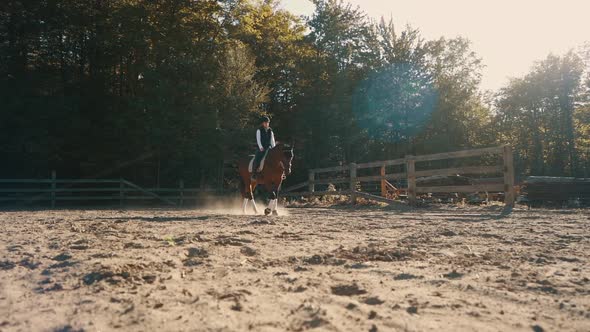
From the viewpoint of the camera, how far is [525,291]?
3150 millimetres

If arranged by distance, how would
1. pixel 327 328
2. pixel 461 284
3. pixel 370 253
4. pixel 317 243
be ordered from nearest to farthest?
1. pixel 327 328
2. pixel 461 284
3. pixel 370 253
4. pixel 317 243

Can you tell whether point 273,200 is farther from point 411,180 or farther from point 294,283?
point 294,283

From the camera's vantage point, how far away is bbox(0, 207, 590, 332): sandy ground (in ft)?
8.52

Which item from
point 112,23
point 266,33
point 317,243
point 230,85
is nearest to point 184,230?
point 317,243

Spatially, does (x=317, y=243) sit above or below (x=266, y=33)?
below

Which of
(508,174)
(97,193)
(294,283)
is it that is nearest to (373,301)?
(294,283)

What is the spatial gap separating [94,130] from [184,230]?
1961 centimetres

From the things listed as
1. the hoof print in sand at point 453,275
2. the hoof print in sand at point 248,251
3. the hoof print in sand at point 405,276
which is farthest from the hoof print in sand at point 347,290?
the hoof print in sand at point 248,251

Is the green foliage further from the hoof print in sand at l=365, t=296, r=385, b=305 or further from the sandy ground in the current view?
the hoof print in sand at l=365, t=296, r=385, b=305

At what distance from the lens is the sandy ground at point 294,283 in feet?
8.52

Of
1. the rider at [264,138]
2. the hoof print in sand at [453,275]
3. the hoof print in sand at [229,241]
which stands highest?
the rider at [264,138]

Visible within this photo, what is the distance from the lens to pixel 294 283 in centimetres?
340

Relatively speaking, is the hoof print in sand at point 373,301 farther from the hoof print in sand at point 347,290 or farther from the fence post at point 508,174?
the fence post at point 508,174

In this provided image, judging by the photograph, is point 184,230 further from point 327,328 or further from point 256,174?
point 256,174
